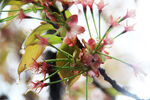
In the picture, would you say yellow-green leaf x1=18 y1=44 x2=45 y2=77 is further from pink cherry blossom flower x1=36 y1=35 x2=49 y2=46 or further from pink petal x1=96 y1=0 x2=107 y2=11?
pink petal x1=96 y1=0 x2=107 y2=11

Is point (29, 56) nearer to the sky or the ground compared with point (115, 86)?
→ nearer to the sky

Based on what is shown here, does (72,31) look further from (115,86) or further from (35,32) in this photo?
(115,86)

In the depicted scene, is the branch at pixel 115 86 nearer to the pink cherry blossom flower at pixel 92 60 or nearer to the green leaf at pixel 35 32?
the pink cherry blossom flower at pixel 92 60

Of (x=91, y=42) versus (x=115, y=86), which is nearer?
(x=91, y=42)

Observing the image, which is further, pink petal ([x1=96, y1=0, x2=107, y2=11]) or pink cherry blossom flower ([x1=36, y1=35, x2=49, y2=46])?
pink petal ([x1=96, y1=0, x2=107, y2=11])

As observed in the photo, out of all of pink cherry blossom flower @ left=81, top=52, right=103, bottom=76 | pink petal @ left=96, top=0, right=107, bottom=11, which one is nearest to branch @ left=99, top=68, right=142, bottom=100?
pink cherry blossom flower @ left=81, top=52, right=103, bottom=76

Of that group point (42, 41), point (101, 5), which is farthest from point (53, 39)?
point (101, 5)

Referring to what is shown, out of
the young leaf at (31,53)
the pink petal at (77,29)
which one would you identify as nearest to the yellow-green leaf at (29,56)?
the young leaf at (31,53)

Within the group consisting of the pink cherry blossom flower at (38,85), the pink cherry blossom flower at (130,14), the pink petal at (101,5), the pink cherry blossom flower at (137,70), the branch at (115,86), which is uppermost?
the pink petal at (101,5)

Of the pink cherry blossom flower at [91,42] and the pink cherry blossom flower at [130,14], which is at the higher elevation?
the pink cherry blossom flower at [130,14]
